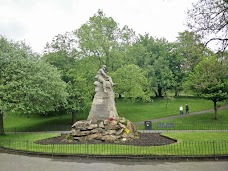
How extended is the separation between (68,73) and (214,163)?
90.4 feet

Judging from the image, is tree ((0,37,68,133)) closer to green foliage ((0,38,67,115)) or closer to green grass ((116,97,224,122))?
green foliage ((0,38,67,115))

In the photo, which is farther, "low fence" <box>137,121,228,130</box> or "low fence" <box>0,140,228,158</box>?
"low fence" <box>137,121,228,130</box>

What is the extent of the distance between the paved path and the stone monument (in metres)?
5.46

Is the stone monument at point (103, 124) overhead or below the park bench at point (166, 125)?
overhead

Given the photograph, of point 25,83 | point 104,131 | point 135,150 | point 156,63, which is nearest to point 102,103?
point 104,131

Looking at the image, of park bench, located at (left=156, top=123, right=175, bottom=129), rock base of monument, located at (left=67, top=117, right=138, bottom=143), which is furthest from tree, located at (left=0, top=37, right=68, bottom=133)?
park bench, located at (left=156, top=123, right=175, bottom=129)

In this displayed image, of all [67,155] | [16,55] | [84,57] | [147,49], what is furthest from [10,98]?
[147,49]

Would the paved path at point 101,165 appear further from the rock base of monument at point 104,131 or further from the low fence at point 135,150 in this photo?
the rock base of monument at point 104,131

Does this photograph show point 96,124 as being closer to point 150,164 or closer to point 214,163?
point 150,164

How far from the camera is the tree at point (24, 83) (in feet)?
82.5

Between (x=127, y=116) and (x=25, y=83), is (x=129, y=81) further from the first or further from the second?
(x=25, y=83)

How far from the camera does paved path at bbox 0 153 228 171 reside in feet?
42.1

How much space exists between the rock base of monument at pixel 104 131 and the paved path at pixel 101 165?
17.4 feet

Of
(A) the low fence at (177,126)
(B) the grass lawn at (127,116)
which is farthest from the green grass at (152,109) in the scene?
(A) the low fence at (177,126)
